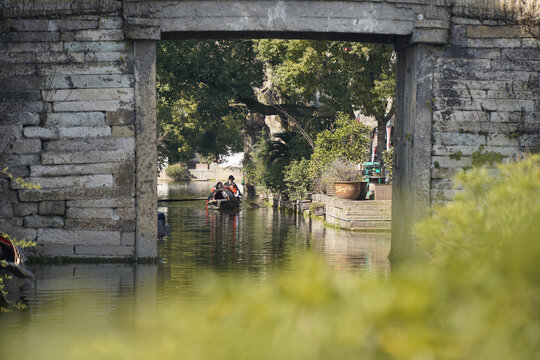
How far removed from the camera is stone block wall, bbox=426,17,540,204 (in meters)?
→ 12.2

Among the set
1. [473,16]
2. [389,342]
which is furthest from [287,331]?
[473,16]

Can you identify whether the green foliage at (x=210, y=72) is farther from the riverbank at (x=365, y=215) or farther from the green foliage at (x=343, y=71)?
the riverbank at (x=365, y=215)

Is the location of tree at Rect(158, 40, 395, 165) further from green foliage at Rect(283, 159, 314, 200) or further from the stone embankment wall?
the stone embankment wall

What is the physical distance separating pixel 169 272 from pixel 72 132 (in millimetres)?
2645

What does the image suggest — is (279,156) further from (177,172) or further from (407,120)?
(177,172)

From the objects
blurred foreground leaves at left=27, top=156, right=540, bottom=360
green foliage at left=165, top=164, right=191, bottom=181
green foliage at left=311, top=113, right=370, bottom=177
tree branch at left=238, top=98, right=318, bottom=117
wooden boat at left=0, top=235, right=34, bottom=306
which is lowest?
wooden boat at left=0, top=235, right=34, bottom=306

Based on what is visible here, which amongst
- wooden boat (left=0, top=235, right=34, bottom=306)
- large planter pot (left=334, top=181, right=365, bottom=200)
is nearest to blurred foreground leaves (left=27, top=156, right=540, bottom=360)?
wooden boat (left=0, top=235, right=34, bottom=306)

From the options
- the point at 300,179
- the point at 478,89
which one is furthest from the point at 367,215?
the point at 478,89

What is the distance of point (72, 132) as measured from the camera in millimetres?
12156

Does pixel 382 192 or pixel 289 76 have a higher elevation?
pixel 289 76

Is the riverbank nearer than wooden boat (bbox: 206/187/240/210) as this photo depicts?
Yes

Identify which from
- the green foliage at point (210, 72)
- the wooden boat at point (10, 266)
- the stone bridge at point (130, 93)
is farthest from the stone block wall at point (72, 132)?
the green foliage at point (210, 72)

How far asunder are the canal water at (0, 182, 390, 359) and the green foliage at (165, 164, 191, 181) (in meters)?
52.5

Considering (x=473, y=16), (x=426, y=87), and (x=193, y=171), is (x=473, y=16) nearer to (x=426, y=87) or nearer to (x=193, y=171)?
(x=426, y=87)
